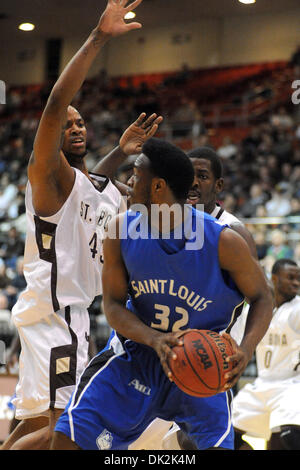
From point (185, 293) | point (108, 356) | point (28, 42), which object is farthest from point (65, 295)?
point (28, 42)

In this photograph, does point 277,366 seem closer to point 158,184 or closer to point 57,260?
point 57,260

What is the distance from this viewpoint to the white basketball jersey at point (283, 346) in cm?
540

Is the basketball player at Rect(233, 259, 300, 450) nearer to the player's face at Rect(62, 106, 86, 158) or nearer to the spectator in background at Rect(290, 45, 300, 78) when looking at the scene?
the player's face at Rect(62, 106, 86, 158)

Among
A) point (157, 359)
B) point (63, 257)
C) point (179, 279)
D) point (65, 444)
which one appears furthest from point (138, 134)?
point (65, 444)

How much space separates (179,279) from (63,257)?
82 centimetres

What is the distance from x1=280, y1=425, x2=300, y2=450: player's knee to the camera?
15.9 ft

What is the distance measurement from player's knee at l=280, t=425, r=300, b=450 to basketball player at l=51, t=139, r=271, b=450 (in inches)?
85.6

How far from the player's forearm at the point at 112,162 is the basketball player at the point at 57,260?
456 mm

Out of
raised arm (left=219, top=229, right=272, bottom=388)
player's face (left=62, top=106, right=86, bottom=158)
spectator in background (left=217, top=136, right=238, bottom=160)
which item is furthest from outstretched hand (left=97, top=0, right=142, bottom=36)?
spectator in background (left=217, top=136, right=238, bottom=160)

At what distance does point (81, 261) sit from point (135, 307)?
603 mm

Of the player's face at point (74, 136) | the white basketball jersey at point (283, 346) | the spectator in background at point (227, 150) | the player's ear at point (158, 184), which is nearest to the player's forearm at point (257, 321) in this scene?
the player's ear at point (158, 184)

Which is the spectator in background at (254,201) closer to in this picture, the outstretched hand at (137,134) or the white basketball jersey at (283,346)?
the white basketball jersey at (283,346)

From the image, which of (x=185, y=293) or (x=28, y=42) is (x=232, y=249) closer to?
(x=185, y=293)

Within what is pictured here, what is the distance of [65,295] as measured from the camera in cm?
336
